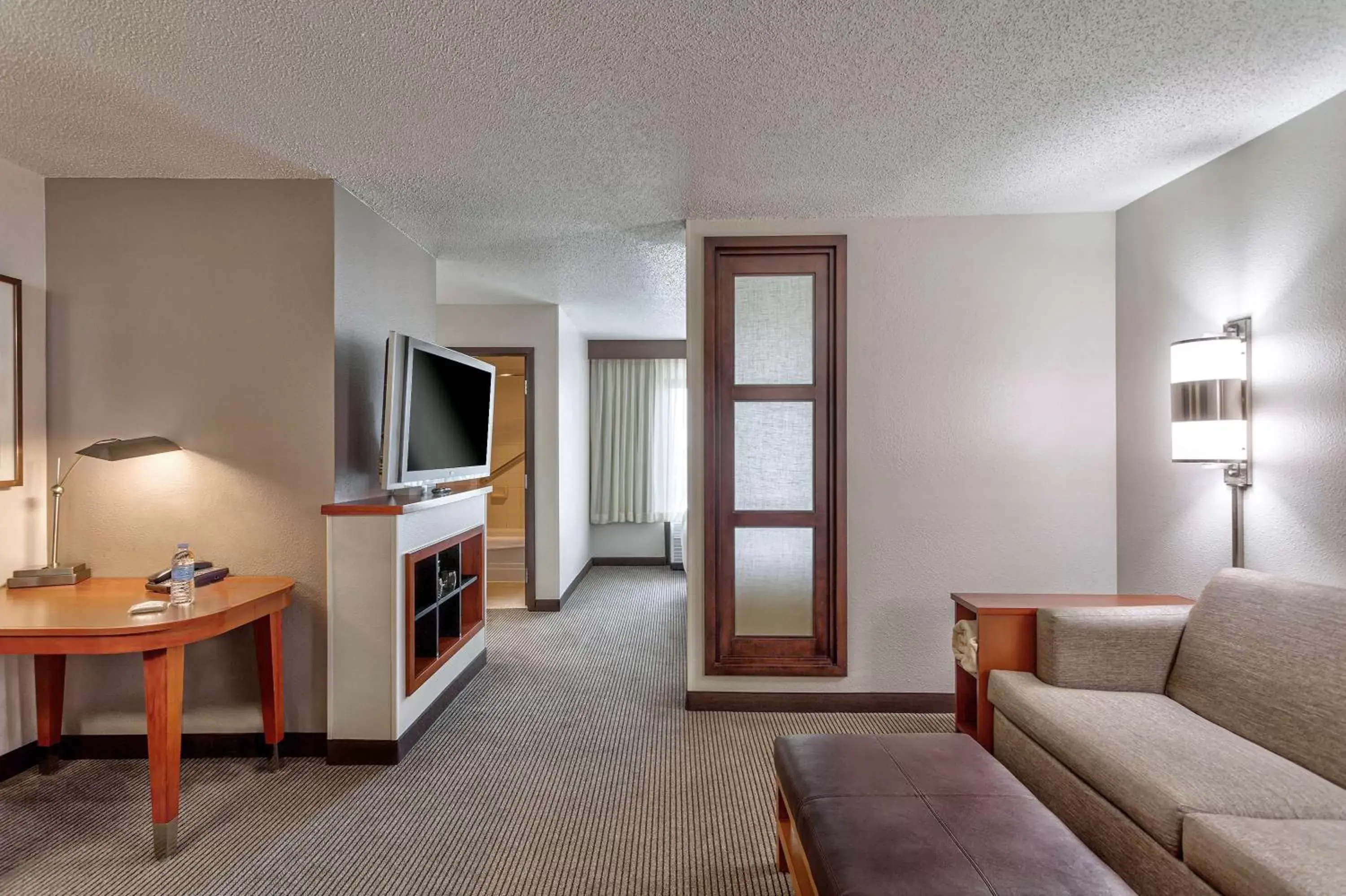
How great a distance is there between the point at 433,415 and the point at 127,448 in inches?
46.1

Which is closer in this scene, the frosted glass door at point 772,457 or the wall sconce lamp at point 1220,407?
the wall sconce lamp at point 1220,407

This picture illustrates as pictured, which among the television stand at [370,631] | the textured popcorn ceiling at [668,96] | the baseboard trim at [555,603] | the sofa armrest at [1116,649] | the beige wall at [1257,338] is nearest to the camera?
the textured popcorn ceiling at [668,96]

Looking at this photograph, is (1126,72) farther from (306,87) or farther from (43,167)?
(43,167)

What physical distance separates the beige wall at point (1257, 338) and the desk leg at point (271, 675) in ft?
12.3

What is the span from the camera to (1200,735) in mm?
1958

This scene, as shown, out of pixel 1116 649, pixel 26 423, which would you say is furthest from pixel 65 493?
pixel 1116 649

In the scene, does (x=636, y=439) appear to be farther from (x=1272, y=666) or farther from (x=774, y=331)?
(x=1272, y=666)

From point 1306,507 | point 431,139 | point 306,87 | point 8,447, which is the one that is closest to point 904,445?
point 1306,507

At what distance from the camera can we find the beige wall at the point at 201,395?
284 cm

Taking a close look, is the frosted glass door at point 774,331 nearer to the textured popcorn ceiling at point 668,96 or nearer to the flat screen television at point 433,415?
the textured popcorn ceiling at point 668,96

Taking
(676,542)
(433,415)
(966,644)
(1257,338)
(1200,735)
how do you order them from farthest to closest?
(676,542) → (433,415) → (966,644) → (1257,338) → (1200,735)

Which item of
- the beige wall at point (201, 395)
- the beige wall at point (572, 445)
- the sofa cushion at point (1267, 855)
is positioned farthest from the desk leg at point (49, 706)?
the sofa cushion at point (1267, 855)

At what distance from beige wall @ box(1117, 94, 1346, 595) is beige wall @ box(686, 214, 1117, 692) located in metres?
0.18

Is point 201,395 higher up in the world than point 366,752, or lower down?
higher up
